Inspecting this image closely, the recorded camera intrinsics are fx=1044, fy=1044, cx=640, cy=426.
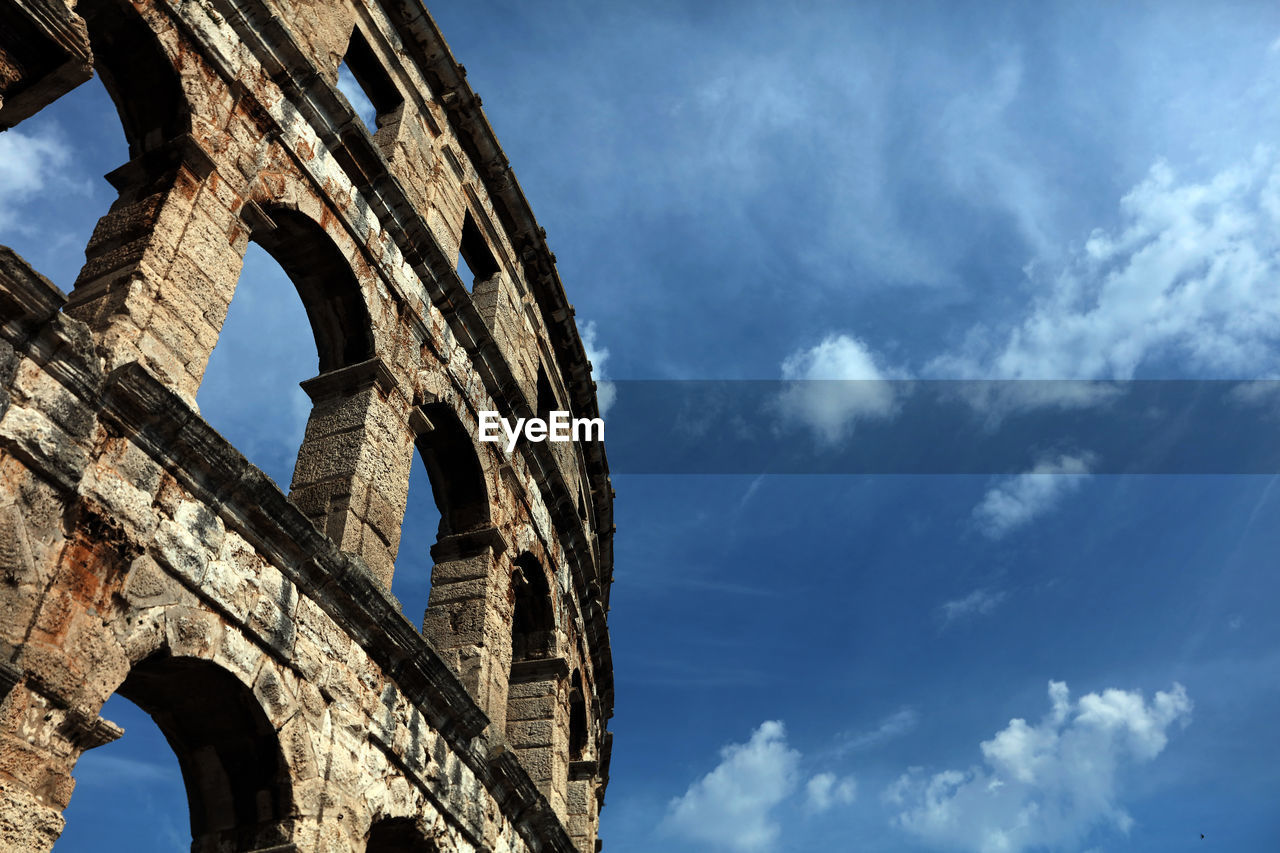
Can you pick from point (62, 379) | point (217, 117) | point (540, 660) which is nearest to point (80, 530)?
point (62, 379)

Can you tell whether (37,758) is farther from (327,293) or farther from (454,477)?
(454,477)

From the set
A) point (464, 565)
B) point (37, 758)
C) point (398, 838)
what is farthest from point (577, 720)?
point (37, 758)

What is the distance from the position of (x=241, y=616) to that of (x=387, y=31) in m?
6.75

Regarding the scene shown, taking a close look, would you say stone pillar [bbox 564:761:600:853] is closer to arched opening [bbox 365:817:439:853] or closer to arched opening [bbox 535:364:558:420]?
arched opening [bbox 535:364:558:420]

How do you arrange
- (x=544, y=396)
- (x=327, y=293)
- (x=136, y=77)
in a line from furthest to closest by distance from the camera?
(x=544, y=396) < (x=327, y=293) < (x=136, y=77)

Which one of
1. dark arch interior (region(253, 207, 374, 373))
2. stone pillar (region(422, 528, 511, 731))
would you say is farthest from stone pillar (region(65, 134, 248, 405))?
stone pillar (region(422, 528, 511, 731))

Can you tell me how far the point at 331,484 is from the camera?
7.69 m

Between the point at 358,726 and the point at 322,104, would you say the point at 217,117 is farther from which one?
the point at 358,726

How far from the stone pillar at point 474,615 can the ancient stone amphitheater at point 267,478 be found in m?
0.03

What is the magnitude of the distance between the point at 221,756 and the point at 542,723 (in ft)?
15.9

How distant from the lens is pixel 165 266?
6418 mm

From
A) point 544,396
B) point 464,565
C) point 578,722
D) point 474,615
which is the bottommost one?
point 474,615

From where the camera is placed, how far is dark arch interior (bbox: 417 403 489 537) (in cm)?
989

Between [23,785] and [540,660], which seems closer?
[23,785]
